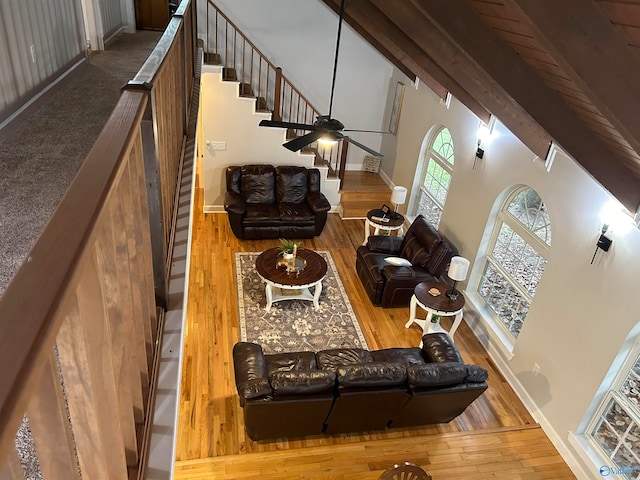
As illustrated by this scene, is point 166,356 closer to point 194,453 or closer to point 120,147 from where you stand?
point 120,147

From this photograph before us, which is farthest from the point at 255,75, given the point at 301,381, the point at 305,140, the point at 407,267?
the point at 301,381

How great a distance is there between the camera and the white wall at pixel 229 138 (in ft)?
26.1

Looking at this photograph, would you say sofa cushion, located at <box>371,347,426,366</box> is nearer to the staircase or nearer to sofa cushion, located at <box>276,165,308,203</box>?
sofa cushion, located at <box>276,165,308,203</box>

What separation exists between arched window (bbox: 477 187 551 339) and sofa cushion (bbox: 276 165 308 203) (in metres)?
3.53

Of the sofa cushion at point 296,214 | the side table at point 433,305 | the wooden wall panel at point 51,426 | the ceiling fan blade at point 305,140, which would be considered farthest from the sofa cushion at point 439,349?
the wooden wall panel at point 51,426

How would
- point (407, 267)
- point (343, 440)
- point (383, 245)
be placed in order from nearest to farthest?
1. point (343, 440)
2. point (407, 267)
3. point (383, 245)

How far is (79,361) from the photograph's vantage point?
A: 2.44 feet

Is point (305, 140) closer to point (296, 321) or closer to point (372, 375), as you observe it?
point (372, 375)

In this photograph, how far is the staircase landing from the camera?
910cm

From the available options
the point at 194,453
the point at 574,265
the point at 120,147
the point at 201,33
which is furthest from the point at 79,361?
the point at 201,33

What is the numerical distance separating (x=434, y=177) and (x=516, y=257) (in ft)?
8.70

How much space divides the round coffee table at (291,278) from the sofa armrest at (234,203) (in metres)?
1.24

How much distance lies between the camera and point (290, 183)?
8.41 m

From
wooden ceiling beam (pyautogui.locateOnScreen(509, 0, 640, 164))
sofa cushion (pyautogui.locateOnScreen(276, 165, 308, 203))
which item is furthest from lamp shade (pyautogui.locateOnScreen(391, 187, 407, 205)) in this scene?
wooden ceiling beam (pyautogui.locateOnScreen(509, 0, 640, 164))
